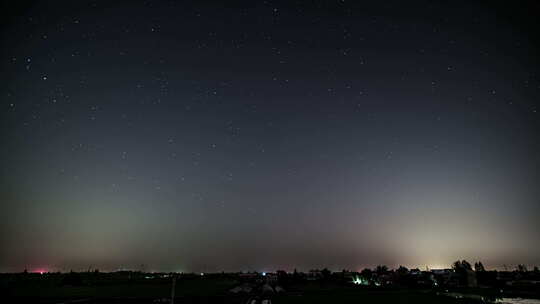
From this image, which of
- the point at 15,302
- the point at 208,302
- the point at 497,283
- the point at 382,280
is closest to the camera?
the point at 15,302

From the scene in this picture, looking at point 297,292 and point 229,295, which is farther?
point 297,292

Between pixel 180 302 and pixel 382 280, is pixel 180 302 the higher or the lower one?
the higher one

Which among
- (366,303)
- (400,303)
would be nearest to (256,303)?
(366,303)

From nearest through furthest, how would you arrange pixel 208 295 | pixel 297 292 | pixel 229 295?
pixel 208 295, pixel 229 295, pixel 297 292

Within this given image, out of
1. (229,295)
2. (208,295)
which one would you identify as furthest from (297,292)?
(208,295)

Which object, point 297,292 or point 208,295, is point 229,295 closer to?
point 208,295

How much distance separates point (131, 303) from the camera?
5331 centimetres

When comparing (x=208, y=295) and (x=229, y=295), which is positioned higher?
(x=208, y=295)

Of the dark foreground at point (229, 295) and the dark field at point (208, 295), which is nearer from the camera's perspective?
the dark foreground at point (229, 295)

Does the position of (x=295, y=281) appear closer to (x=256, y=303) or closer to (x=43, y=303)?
(x=256, y=303)

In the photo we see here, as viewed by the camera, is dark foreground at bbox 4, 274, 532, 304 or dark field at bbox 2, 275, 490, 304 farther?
dark field at bbox 2, 275, 490, 304

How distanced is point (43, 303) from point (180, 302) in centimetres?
1927

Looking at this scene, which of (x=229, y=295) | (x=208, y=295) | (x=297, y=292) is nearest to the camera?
(x=208, y=295)

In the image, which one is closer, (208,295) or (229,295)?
(208,295)
